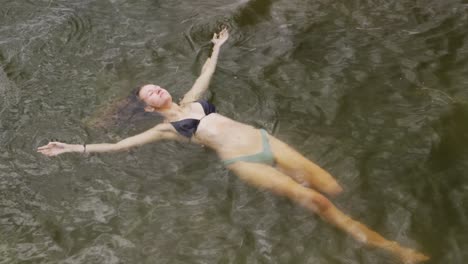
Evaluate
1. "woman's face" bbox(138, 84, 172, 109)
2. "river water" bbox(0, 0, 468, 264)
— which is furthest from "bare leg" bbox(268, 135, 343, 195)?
"woman's face" bbox(138, 84, 172, 109)

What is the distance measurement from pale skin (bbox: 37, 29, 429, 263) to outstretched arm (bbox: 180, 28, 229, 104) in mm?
119

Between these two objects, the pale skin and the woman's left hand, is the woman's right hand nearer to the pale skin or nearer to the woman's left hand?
the pale skin

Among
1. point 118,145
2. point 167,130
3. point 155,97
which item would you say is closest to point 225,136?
point 167,130

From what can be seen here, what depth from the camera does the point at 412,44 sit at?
755 centimetres

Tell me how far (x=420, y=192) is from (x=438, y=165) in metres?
0.45

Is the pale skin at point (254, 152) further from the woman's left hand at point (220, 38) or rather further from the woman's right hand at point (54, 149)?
the woman's left hand at point (220, 38)

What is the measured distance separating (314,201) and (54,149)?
262 cm

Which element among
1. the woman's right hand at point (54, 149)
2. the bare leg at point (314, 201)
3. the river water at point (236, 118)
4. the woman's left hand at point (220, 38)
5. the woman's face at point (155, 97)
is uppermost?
the woman's face at point (155, 97)

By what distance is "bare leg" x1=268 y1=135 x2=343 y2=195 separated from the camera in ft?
17.4

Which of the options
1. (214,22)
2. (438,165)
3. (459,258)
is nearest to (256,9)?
(214,22)

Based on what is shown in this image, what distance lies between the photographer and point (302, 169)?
543 cm

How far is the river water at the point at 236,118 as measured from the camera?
16.5 ft

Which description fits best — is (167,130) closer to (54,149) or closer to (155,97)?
(155,97)

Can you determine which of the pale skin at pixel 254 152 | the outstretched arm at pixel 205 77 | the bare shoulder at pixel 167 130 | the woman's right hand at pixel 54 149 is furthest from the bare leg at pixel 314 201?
the woman's right hand at pixel 54 149
